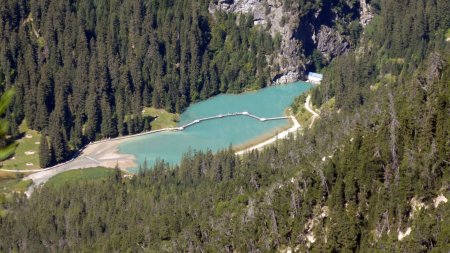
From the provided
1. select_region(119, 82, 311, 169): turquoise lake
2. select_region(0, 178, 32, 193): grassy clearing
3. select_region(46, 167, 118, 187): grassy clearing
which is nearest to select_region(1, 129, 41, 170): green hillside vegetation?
select_region(0, 178, 32, 193): grassy clearing

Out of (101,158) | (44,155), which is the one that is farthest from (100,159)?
(44,155)

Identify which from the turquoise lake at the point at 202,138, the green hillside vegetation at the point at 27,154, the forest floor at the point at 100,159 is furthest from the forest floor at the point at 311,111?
the green hillside vegetation at the point at 27,154

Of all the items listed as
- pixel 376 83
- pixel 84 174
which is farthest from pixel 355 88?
pixel 84 174

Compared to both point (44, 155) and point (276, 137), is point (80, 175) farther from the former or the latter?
point (276, 137)

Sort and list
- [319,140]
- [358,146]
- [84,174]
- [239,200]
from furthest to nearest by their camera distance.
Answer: [84,174], [319,140], [239,200], [358,146]

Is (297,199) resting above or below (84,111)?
above

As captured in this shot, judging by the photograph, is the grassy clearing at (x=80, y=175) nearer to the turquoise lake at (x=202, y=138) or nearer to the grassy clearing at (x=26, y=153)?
the grassy clearing at (x=26, y=153)

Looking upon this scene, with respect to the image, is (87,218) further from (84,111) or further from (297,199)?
(84,111)
